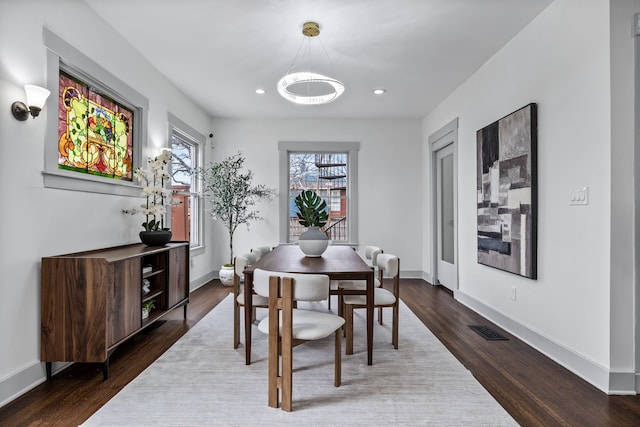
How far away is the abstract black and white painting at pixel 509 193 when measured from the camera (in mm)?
3002

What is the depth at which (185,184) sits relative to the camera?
533 centimetres

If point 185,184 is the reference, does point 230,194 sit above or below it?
below

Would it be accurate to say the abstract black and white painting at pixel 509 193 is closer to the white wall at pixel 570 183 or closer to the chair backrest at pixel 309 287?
the white wall at pixel 570 183

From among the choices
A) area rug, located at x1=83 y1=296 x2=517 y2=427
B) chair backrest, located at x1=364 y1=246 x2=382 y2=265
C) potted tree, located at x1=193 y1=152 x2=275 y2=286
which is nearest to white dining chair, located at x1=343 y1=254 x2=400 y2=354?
area rug, located at x1=83 y1=296 x2=517 y2=427

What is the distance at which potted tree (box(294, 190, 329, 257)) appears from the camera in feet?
10.0

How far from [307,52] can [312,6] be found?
2.64 ft

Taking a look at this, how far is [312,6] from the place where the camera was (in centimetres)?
281

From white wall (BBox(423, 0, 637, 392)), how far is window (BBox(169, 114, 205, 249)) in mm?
4014

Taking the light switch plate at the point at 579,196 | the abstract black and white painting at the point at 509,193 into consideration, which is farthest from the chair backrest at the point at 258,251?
the light switch plate at the point at 579,196

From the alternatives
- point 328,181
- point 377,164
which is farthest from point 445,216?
point 328,181

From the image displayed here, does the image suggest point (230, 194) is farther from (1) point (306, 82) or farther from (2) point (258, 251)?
(1) point (306, 82)

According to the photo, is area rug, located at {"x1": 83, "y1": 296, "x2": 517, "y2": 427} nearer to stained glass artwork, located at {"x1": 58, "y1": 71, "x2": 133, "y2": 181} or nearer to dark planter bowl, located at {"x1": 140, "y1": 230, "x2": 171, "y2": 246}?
dark planter bowl, located at {"x1": 140, "y1": 230, "x2": 171, "y2": 246}

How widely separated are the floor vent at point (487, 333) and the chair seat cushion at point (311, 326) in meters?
1.75

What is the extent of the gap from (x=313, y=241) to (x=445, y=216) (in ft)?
10.2
